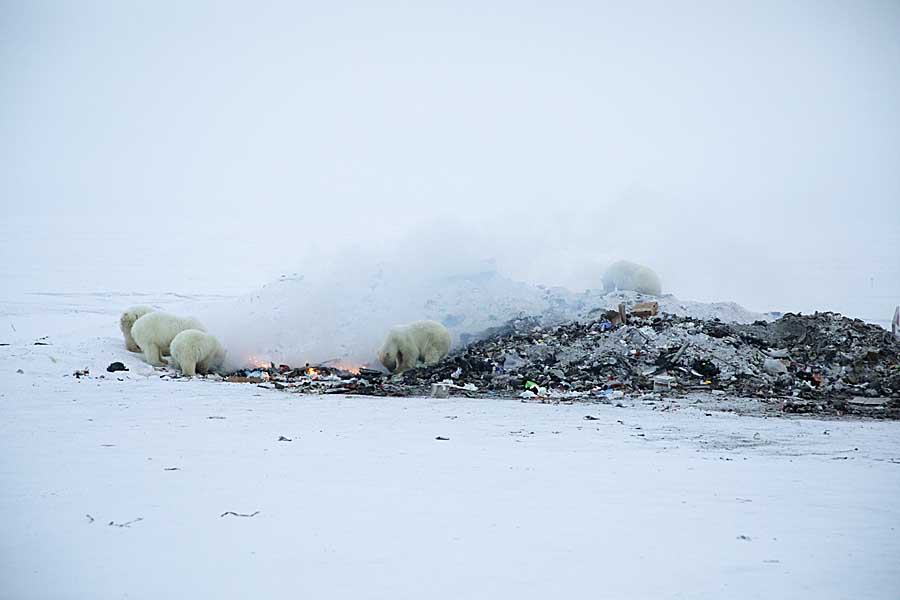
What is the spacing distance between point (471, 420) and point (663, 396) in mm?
3374

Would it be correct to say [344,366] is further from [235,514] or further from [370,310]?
[235,514]

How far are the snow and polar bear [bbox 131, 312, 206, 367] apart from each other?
5.06 m

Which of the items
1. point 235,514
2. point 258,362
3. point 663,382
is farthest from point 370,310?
point 235,514

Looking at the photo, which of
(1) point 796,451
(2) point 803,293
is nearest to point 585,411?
(1) point 796,451

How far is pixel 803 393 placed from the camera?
37.6ft

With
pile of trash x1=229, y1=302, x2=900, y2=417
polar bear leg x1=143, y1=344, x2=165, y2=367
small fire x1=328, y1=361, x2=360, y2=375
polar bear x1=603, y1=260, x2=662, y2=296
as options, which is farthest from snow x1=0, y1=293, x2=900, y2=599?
polar bear x1=603, y1=260, x2=662, y2=296

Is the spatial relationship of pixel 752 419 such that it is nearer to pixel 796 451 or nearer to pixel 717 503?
pixel 796 451

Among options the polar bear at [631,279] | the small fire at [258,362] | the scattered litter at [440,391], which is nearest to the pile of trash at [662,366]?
the scattered litter at [440,391]

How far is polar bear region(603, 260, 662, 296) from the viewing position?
19.0 meters

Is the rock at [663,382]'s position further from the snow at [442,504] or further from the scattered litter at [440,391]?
the scattered litter at [440,391]

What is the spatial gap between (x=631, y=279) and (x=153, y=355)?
10876 millimetres

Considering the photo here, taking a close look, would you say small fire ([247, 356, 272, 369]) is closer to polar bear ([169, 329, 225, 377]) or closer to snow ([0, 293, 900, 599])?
polar bear ([169, 329, 225, 377])

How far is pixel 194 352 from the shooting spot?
47.1 ft

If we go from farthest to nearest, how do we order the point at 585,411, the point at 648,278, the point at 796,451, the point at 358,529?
the point at 648,278
the point at 585,411
the point at 796,451
the point at 358,529
